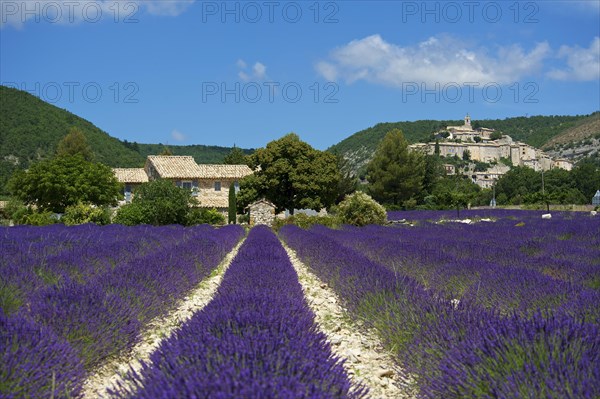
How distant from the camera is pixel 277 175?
33.0 metres

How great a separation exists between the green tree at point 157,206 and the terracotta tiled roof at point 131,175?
1591 centimetres

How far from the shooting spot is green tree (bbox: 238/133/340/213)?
107ft

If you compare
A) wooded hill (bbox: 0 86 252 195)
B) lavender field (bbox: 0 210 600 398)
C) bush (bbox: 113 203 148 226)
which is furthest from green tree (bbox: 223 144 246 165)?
lavender field (bbox: 0 210 600 398)

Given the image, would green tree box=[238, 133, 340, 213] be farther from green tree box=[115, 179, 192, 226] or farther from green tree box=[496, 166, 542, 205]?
green tree box=[496, 166, 542, 205]

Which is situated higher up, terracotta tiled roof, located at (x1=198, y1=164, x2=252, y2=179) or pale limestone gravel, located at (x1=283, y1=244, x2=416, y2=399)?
terracotta tiled roof, located at (x1=198, y1=164, x2=252, y2=179)

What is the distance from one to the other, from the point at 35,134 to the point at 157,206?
44.6m

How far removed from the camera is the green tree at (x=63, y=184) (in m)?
27.5

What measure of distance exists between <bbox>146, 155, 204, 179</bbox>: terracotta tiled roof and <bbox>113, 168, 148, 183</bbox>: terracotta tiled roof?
1260mm

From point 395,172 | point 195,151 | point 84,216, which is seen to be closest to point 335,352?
point 84,216

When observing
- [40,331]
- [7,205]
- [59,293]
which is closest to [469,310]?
[40,331]

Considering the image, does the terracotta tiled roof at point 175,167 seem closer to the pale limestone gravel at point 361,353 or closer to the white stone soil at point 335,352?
the white stone soil at point 335,352

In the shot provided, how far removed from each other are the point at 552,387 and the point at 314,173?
31.0m

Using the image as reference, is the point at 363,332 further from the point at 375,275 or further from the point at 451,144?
the point at 451,144

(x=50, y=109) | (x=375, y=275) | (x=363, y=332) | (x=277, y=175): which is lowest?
(x=363, y=332)
